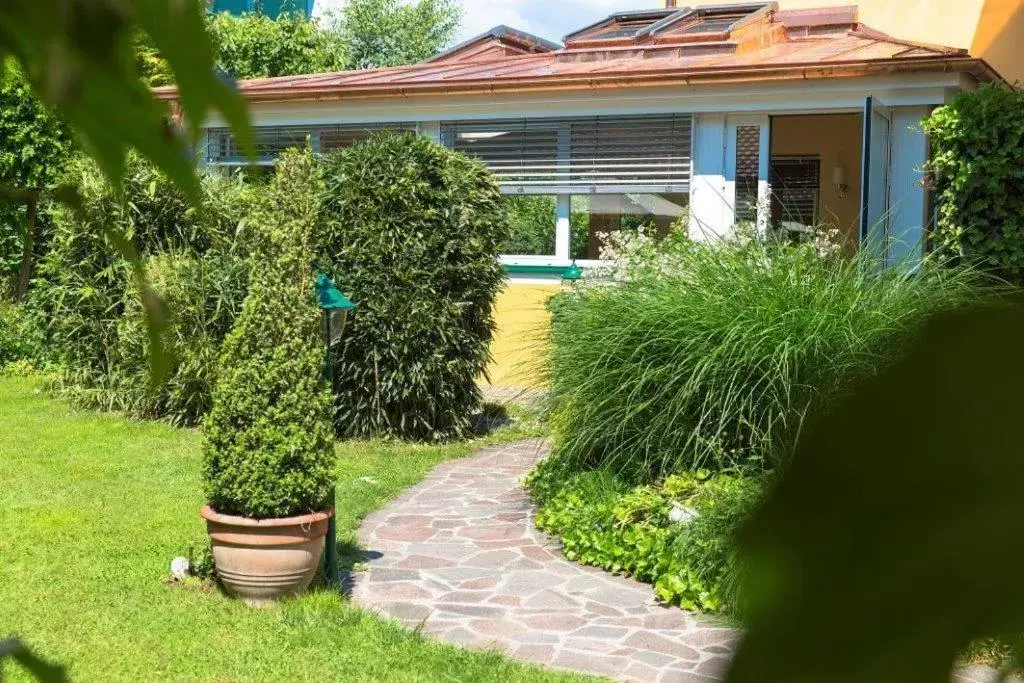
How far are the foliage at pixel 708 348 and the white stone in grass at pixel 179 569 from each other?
2192 mm

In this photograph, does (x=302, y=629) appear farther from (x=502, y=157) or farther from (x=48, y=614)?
(x=502, y=157)

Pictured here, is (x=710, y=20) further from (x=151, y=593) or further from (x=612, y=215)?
(x=151, y=593)

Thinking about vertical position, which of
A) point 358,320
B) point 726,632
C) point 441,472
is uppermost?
point 726,632

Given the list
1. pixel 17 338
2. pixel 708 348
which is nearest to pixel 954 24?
pixel 708 348

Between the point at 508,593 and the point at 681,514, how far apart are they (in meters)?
0.94

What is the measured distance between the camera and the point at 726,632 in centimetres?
20

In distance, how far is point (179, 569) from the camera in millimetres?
5348

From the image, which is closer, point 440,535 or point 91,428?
point 440,535

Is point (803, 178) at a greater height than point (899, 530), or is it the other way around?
point (899, 530)

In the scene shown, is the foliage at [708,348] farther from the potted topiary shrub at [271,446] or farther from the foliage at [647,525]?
the potted topiary shrub at [271,446]

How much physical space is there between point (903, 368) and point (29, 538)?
6482 mm

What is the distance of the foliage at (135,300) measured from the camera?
9117 mm

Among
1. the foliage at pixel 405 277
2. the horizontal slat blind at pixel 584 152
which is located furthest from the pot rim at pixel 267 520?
the horizontal slat blind at pixel 584 152

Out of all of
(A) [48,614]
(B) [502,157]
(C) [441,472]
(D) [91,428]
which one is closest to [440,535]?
(C) [441,472]
